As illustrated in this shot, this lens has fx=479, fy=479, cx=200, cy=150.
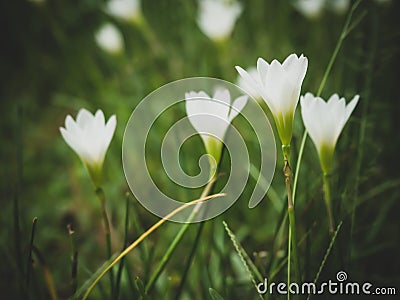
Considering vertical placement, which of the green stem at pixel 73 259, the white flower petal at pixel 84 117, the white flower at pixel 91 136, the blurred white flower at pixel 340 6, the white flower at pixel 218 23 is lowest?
the green stem at pixel 73 259

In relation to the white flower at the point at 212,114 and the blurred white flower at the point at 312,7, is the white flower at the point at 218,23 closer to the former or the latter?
the blurred white flower at the point at 312,7

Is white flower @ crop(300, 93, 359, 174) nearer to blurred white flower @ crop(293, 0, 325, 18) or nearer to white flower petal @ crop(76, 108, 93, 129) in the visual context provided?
white flower petal @ crop(76, 108, 93, 129)

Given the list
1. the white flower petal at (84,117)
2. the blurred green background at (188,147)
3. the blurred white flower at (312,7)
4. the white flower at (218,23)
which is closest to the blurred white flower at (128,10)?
the blurred green background at (188,147)

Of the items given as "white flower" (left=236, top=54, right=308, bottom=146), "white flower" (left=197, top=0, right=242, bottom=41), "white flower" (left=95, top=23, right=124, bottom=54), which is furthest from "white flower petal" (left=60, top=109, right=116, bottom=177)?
"white flower" (left=95, top=23, right=124, bottom=54)

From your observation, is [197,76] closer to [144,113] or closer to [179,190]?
[144,113]

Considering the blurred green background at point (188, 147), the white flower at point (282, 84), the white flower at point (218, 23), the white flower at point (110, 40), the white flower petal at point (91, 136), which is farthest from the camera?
the white flower at point (110, 40)

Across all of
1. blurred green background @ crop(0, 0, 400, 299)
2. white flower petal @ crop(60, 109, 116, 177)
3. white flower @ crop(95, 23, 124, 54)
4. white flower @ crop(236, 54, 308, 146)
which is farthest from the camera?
white flower @ crop(95, 23, 124, 54)

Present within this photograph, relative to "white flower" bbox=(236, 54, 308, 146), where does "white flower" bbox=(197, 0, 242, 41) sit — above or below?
above
